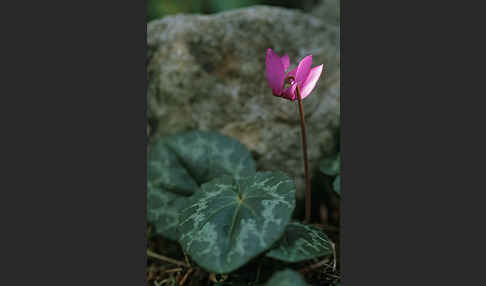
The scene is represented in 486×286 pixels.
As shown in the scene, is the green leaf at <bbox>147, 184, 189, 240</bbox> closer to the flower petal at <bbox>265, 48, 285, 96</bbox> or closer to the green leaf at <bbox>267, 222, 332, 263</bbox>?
the green leaf at <bbox>267, 222, 332, 263</bbox>

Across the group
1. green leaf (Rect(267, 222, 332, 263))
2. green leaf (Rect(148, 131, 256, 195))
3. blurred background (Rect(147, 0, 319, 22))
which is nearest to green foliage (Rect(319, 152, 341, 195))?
green leaf (Rect(148, 131, 256, 195))

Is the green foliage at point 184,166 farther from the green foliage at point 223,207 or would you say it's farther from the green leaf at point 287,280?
the green leaf at point 287,280

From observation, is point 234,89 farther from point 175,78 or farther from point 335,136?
point 335,136

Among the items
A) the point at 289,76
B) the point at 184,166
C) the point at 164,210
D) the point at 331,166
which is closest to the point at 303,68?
the point at 289,76

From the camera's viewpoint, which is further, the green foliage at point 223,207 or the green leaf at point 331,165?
the green leaf at point 331,165

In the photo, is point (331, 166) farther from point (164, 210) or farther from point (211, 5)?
point (211, 5)

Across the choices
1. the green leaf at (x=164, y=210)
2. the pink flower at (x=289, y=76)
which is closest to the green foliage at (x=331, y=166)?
the pink flower at (x=289, y=76)
